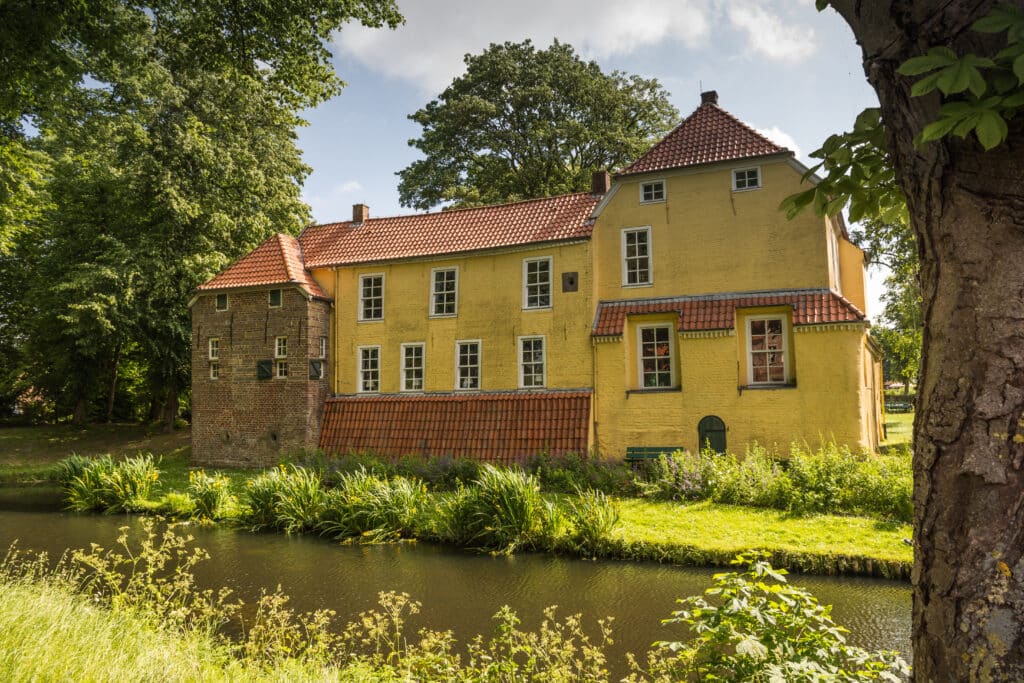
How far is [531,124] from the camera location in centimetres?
2906

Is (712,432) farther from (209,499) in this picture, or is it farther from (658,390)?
(209,499)

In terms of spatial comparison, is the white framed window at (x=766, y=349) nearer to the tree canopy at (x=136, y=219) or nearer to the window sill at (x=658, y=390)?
the window sill at (x=658, y=390)

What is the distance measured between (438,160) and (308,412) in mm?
15675

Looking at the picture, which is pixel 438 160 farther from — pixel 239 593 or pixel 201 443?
pixel 239 593

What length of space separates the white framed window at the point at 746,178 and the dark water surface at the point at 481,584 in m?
11.5

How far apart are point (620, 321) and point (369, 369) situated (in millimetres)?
8377

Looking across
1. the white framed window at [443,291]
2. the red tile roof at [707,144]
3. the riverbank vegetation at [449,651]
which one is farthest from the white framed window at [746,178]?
the riverbank vegetation at [449,651]

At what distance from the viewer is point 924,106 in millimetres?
2641

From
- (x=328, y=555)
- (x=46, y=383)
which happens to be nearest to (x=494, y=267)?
(x=328, y=555)

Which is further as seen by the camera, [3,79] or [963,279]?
[3,79]

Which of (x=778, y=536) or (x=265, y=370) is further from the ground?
(x=265, y=370)

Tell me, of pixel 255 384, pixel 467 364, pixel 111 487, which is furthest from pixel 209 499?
pixel 467 364

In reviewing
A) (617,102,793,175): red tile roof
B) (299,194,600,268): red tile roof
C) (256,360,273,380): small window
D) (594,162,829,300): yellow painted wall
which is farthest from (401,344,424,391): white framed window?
(617,102,793,175): red tile roof

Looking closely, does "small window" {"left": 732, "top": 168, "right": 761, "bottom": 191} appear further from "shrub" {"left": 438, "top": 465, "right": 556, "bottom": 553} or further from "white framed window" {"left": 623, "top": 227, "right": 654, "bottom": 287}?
"shrub" {"left": 438, "top": 465, "right": 556, "bottom": 553}
